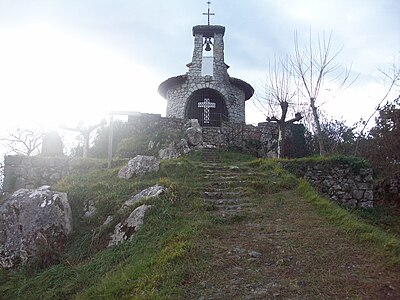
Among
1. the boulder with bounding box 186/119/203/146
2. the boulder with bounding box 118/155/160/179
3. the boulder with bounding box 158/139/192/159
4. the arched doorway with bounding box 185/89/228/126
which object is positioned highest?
the arched doorway with bounding box 185/89/228/126

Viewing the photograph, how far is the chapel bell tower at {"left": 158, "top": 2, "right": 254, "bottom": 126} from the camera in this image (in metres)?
19.6

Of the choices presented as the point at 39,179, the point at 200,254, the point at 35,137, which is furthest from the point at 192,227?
the point at 35,137

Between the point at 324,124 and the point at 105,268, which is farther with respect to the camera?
the point at 324,124

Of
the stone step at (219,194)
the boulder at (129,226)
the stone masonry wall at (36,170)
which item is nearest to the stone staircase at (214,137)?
the stone masonry wall at (36,170)

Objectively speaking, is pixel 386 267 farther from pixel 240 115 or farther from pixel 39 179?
pixel 240 115

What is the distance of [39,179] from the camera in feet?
36.7

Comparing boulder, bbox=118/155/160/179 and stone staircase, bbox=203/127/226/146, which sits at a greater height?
stone staircase, bbox=203/127/226/146

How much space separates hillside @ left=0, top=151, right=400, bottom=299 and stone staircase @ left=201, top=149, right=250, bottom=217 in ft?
0.09

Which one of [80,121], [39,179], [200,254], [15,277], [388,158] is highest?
[80,121]

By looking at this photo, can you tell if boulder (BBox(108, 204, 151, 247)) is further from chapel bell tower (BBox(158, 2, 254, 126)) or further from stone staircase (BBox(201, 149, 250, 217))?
chapel bell tower (BBox(158, 2, 254, 126))

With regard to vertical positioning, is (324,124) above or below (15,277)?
above

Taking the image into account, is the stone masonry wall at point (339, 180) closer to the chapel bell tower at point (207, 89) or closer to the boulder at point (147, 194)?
the boulder at point (147, 194)

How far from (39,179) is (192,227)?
23.7ft

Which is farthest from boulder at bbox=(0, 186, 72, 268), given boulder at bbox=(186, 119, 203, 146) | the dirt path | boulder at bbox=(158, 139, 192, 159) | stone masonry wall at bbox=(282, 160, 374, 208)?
boulder at bbox=(186, 119, 203, 146)
